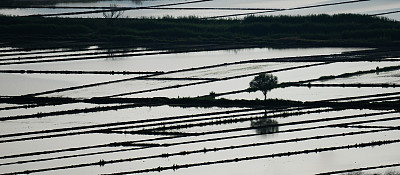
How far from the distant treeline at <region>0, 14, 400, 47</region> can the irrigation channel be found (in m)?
1.42

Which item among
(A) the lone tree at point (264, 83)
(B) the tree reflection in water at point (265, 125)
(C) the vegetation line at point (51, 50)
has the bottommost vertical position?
(B) the tree reflection in water at point (265, 125)

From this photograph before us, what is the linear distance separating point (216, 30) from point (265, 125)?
28.7 feet

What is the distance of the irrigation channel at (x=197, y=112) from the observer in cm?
1093

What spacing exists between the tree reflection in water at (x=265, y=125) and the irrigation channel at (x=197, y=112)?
0.02 meters

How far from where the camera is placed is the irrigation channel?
1093 centimetres

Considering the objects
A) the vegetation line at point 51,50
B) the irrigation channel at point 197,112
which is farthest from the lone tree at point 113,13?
the irrigation channel at point 197,112

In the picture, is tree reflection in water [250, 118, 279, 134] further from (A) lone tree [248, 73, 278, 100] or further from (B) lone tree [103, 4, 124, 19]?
(B) lone tree [103, 4, 124, 19]

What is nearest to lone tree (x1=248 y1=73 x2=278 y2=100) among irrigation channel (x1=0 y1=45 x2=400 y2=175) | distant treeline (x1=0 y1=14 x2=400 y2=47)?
irrigation channel (x1=0 y1=45 x2=400 y2=175)

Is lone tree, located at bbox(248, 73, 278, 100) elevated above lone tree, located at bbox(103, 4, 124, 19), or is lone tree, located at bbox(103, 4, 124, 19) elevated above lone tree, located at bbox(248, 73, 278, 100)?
lone tree, located at bbox(103, 4, 124, 19)

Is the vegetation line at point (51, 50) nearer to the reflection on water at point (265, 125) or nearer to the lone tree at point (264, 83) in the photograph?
the lone tree at point (264, 83)

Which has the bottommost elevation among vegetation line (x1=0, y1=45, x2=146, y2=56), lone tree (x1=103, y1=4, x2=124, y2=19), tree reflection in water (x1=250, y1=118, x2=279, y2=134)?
tree reflection in water (x1=250, y1=118, x2=279, y2=134)

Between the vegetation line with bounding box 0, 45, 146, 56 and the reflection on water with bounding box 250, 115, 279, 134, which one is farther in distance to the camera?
the vegetation line with bounding box 0, 45, 146, 56

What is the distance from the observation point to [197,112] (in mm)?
13367

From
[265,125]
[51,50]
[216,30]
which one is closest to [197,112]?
[265,125]
